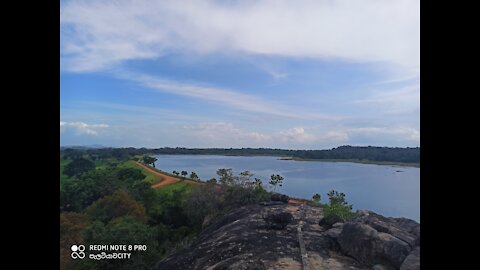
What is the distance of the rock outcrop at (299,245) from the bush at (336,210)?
0.23 feet

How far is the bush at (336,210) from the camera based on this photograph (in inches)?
132

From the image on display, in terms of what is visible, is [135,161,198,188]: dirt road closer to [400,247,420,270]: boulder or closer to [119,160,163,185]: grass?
[119,160,163,185]: grass

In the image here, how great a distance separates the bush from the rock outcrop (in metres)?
0.07

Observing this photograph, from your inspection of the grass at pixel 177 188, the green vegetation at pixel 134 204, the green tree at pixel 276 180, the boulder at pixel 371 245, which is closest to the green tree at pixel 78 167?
the green vegetation at pixel 134 204

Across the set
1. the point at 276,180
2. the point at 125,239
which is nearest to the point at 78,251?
the point at 125,239

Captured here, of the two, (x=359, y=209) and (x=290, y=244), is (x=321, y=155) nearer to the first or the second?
(x=359, y=209)

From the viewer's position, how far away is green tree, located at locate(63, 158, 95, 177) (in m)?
3.27

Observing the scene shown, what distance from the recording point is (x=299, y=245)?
351 cm

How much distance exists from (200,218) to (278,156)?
1585 mm

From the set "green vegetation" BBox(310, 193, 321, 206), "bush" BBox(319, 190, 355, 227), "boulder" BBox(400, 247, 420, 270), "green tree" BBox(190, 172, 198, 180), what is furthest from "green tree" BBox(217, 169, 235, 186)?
"boulder" BBox(400, 247, 420, 270)

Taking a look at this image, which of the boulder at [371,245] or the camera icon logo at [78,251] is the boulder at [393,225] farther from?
the camera icon logo at [78,251]

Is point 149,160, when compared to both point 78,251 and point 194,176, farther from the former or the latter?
point 78,251
